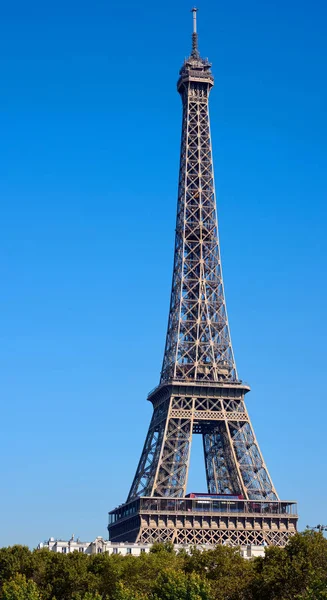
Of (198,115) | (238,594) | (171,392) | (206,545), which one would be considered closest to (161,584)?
(238,594)

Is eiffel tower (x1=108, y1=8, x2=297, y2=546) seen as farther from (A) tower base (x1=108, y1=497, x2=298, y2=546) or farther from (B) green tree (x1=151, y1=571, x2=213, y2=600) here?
(B) green tree (x1=151, y1=571, x2=213, y2=600)

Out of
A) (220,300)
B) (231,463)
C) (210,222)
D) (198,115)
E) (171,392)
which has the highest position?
(198,115)

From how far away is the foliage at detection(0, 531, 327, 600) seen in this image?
95.4m

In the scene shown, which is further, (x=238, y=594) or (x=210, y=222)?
(x=210, y=222)

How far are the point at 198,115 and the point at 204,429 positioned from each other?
50839mm

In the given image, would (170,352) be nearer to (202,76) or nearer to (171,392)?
(171,392)

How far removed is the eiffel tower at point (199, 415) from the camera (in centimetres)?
14538

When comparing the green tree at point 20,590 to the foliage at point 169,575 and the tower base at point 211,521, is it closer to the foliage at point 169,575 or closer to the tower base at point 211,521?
the foliage at point 169,575

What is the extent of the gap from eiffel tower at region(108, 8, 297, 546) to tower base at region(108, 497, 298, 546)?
133 mm

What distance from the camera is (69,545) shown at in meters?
150

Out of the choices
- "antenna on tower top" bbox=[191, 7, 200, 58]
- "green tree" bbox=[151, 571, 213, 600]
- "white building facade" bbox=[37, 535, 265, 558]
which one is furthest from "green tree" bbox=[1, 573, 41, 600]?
"antenna on tower top" bbox=[191, 7, 200, 58]

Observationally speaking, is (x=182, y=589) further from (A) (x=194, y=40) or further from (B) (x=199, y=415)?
(A) (x=194, y=40)

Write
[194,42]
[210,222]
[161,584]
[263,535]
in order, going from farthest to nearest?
[194,42] < [210,222] < [263,535] < [161,584]

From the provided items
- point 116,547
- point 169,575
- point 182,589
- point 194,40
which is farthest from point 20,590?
point 194,40
